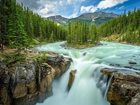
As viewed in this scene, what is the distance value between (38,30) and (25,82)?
63848 mm

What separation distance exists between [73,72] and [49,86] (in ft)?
16.0

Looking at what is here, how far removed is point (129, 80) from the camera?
15.4 m

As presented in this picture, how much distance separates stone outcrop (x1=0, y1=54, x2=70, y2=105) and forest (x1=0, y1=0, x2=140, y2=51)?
4.44 metres

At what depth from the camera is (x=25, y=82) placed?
657 inches

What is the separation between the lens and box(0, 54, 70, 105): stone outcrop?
1611 cm

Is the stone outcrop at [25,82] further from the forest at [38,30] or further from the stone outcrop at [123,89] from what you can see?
the stone outcrop at [123,89]

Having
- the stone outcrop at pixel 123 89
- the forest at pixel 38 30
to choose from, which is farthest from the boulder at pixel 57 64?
the stone outcrop at pixel 123 89

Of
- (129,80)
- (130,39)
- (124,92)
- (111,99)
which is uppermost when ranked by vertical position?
(130,39)

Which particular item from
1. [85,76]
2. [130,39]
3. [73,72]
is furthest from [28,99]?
[130,39]

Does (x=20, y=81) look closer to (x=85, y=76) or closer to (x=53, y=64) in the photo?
(x=53, y=64)

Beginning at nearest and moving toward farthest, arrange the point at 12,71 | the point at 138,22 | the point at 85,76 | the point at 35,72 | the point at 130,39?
the point at 12,71, the point at 35,72, the point at 85,76, the point at 130,39, the point at 138,22

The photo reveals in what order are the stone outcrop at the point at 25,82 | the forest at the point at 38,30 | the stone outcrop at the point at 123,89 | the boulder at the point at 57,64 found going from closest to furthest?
the stone outcrop at the point at 123,89
the stone outcrop at the point at 25,82
the forest at the point at 38,30
the boulder at the point at 57,64

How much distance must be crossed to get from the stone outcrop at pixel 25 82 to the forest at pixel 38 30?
4.44 m

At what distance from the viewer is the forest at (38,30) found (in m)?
20.8
